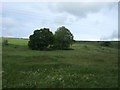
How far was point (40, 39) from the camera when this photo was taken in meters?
62.8

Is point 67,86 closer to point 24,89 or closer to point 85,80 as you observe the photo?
point 85,80

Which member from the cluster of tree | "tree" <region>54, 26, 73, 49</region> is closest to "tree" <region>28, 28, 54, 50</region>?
the cluster of tree

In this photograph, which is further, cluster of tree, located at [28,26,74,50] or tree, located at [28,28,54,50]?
cluster of tree, located at [28,26,74,50]

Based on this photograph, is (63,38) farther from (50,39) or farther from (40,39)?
(40,39)

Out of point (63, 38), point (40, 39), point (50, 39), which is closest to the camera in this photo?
point (40, 39)

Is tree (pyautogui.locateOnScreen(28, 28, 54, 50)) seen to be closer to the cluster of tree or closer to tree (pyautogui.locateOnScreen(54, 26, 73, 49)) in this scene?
the cluster of tree

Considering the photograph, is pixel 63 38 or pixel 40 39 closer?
pixel 40 39

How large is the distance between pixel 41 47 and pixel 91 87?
51503 millimetres

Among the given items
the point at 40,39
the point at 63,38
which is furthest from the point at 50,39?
the point at 63,38

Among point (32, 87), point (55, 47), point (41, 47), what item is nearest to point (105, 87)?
point (32, 87)

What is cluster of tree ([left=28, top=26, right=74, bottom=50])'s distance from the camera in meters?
62.0

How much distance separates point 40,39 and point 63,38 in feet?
36.1

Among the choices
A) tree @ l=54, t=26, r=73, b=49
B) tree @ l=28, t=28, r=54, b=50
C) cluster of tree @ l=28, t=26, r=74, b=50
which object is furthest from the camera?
tree @ l=54, t=26, r=73, b=49

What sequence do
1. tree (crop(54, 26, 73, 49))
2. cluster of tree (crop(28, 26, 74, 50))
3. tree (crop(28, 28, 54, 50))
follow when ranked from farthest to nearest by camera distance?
tree (crop(54, 26, 73, 49))
cluster of tree (crop(28, 26, 74, 50))
tree (crop(28, 28, 54, 50))
